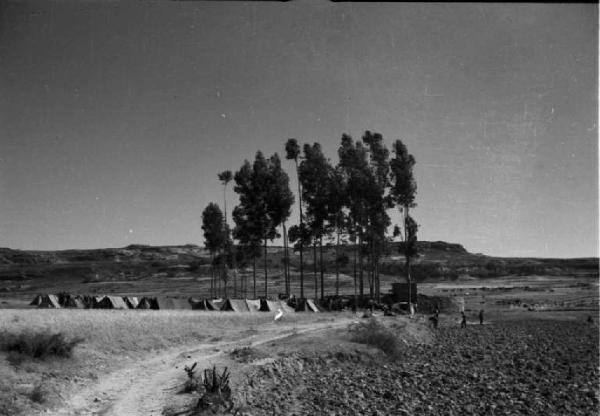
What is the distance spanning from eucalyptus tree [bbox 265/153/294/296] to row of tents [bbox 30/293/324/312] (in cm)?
491

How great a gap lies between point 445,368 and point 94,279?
132 m

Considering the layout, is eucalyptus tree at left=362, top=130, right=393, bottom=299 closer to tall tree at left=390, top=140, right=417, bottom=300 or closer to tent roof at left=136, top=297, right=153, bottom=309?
tall tree at left=390, top=140, right=417, bottom=300

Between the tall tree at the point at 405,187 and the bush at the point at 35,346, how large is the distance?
40081 mm

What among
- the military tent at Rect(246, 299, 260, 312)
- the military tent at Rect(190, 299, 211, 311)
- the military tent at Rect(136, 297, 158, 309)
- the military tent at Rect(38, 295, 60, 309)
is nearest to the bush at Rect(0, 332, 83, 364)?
the military tent at Rect(38, 295, 60, 309)

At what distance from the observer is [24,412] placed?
13.4 meters

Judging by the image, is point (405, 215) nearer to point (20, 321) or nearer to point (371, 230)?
point (371, 230)

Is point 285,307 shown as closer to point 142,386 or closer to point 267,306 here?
point 267,306

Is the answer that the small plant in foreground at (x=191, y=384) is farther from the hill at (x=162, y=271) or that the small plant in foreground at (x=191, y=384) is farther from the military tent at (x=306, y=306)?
the hill at (x=162, y=271)

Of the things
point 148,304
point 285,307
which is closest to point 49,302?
point 148,304

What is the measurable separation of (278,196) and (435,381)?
111ft

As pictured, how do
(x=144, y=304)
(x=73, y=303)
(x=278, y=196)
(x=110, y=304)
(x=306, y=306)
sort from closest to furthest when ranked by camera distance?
(x=73, y=303) < (x=110, y=304) < (x=144, y=304) < (x=306, y=306) < (x=278, y=196)

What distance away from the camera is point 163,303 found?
4506 centimetres

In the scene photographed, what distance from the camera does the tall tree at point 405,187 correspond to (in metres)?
54.4

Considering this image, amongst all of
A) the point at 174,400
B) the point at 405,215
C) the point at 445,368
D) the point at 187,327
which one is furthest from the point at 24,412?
the point at 405,215
